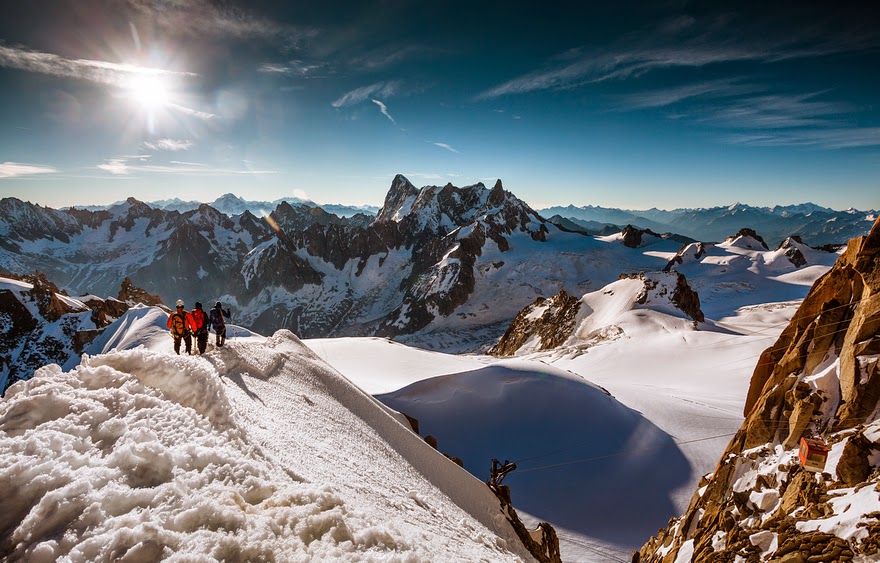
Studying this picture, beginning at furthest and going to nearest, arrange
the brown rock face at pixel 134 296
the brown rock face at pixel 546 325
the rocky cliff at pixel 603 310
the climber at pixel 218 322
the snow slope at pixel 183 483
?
the brown rock face at pixel 134 296 → the brown rock face at pixel 546 325 → the rocky cliff at pixel 603 310 → the climber at pixel 218 322 → the snow slope at pixel 183 483

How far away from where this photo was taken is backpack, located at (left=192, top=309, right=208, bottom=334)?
9164 mm

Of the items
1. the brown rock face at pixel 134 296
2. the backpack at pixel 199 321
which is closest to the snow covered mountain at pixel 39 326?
the brown rock face at pixel 134 296

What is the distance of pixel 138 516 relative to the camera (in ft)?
9.34

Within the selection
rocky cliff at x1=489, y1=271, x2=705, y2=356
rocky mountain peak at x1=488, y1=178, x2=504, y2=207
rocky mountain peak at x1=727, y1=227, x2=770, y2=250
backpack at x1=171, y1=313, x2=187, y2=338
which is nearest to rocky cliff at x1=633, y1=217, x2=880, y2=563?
backpack at x1=171, y1=313, x2=187, y2=338

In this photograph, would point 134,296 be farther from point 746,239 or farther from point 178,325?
point 746,239

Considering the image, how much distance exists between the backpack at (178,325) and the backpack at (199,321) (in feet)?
0.86

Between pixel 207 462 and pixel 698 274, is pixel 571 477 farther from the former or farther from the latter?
pixel 698 274

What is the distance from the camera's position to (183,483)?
3.31m

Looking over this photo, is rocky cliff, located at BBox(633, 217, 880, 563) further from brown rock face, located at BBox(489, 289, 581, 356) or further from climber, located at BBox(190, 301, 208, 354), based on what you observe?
brown rock face, located at BBox(489, 289, 581, 356)

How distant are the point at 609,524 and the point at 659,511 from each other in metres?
1.94

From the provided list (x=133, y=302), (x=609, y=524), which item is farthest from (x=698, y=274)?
(x=133, y=302)

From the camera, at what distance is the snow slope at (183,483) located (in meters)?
2.73

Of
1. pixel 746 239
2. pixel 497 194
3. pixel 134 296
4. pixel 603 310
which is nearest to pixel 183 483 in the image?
pixel 603 310

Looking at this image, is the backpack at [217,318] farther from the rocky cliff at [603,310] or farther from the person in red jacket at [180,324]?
the rocky cliff at [603,310]
